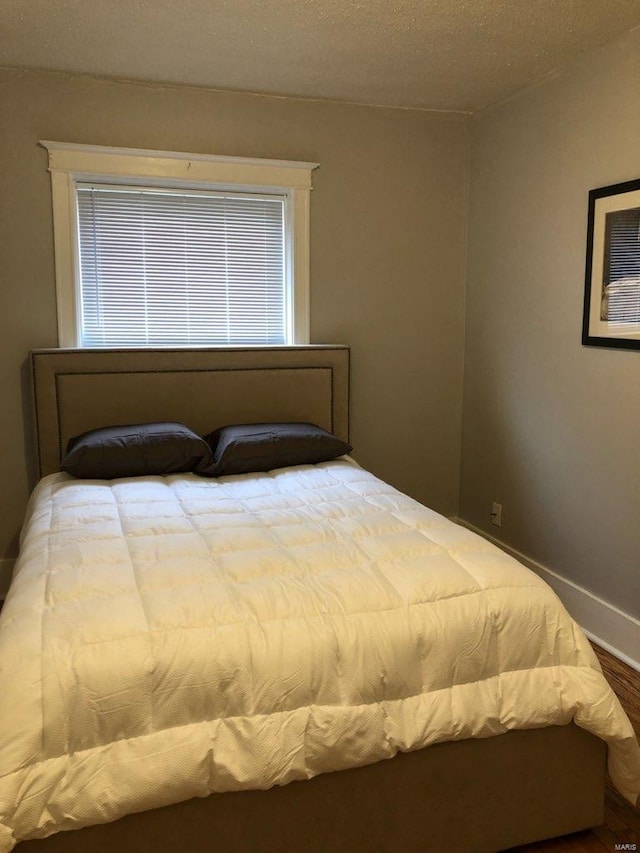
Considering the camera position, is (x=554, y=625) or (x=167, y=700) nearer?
(x=167, y=700)

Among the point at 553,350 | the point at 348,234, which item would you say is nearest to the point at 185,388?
the point at 348,234

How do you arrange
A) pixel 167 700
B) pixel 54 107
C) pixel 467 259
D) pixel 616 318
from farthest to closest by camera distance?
pixel 467 259
pixel 54 107
pixel 616 318
pixel 167 700

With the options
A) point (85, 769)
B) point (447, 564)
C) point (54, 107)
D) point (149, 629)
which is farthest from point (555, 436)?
point (54, 107)

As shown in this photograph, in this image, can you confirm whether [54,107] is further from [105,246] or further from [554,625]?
[554,625]

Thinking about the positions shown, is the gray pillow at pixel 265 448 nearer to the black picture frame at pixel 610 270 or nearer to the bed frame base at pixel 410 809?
the black picture frame at pixel 610 270

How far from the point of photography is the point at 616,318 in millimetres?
2967

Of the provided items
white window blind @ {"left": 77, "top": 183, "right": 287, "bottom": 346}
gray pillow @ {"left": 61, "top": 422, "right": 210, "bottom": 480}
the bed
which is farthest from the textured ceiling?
the bed

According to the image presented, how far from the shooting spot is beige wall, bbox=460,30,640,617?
2.96 meters

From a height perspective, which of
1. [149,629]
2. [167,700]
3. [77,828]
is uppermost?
[149,629]

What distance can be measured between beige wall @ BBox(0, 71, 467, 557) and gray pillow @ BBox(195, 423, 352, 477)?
26.9 inches

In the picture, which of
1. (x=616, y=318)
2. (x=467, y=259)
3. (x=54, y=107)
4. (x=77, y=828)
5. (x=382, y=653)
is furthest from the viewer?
(x=467, y=259)

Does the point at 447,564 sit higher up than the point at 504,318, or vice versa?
the point at 504,318

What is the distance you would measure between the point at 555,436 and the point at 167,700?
2429 millimetres

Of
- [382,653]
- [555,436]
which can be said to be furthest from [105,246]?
[382,653]
